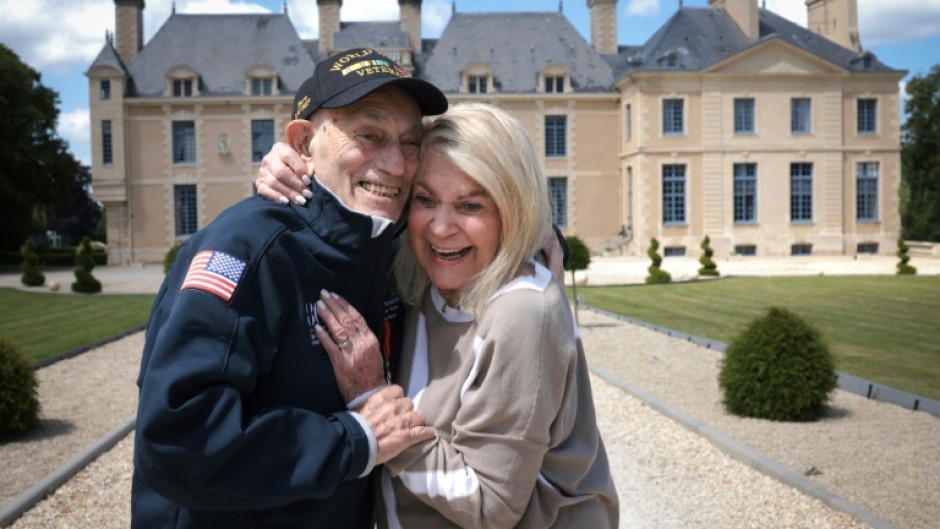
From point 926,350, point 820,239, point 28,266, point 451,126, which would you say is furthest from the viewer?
point 820,239

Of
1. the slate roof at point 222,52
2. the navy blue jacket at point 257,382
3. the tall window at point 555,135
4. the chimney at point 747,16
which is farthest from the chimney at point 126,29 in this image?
the navy blue jacket at point 257,382

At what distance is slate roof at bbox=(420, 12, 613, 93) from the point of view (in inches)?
1375

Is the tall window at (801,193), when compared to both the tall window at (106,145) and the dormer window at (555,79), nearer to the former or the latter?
the dormer window at (555,79)

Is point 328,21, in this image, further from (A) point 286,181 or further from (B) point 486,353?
(B) point 486,353

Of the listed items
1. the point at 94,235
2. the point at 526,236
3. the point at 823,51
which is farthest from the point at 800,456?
the point at 94,235

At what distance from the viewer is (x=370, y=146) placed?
1834 mm

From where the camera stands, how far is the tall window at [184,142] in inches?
1375

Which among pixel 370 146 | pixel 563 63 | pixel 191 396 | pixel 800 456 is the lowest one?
pixel 800 456

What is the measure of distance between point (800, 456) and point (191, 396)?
4.88m

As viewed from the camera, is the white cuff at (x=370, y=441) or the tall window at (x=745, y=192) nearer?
the white cuff at (x=370, y=441)

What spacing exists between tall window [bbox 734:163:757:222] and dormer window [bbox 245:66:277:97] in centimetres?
1958

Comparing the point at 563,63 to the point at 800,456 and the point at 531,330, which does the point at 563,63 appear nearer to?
the point at 800,456

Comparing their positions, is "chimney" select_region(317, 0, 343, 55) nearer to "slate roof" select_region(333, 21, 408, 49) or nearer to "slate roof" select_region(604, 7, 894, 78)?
"slate roof" select_region(333, 21, 408, 49)

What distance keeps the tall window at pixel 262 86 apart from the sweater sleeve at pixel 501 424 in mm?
34632
